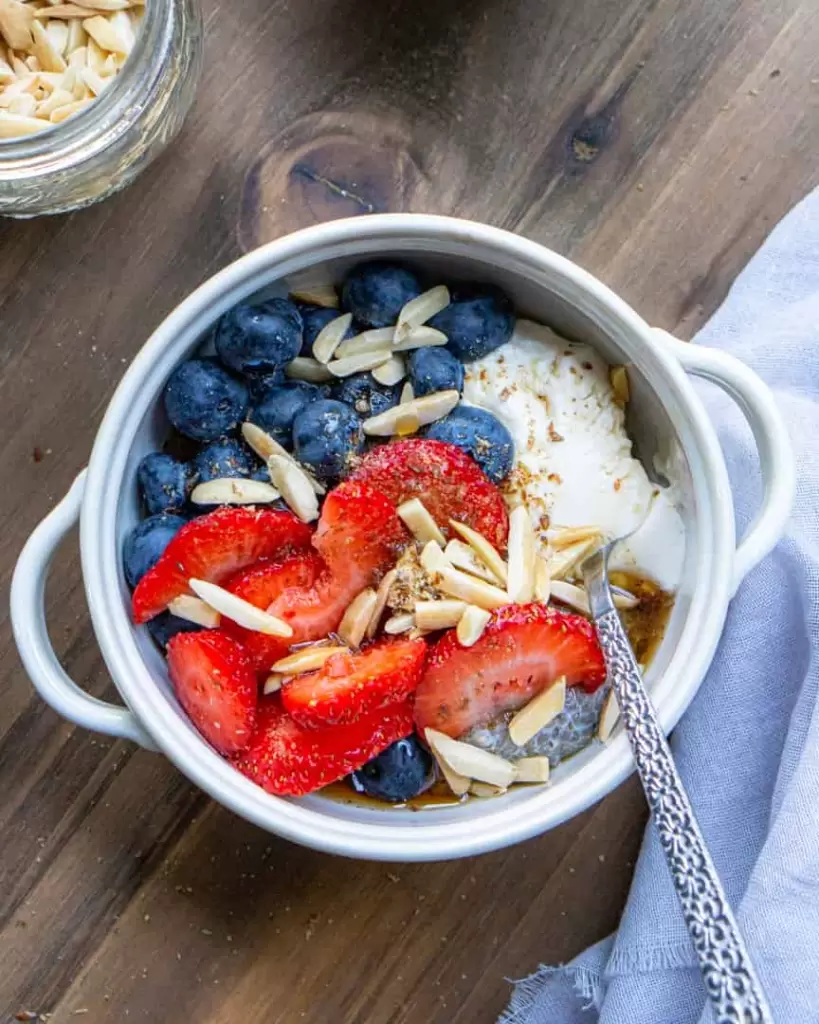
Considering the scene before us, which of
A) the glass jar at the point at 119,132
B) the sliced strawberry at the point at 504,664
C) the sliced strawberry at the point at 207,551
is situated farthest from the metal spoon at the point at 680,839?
the glass jar at the point at 119,132

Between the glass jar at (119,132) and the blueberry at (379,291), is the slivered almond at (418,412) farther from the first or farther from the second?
the glass jar at (119,132)

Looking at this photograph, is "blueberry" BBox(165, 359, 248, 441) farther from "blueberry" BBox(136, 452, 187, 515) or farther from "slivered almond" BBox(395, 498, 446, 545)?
"slivered almond" BBox(395, 498, 446, 545)

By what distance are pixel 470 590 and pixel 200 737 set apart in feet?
0.73

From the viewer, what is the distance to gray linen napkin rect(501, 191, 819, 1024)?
981 mm

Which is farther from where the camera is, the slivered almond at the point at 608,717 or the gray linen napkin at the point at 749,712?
the gray linen napkin at the point at 749,712

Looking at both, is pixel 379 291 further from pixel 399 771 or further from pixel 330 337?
pixel 399 771

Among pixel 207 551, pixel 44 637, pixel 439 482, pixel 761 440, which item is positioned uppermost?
pixel 761 440

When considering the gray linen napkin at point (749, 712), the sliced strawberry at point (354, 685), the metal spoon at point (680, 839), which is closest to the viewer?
the metal spoon at point (680, 839)

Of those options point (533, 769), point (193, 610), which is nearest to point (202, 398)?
point (193, 610)

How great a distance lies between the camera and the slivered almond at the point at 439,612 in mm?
832

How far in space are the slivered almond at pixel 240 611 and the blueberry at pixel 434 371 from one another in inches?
8.1

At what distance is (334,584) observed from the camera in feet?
2.80

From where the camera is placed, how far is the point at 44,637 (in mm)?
849

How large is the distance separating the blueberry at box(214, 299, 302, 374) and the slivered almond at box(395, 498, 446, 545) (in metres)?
0.14
